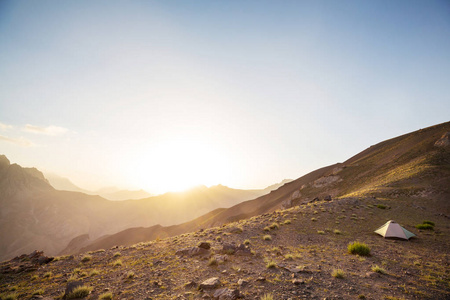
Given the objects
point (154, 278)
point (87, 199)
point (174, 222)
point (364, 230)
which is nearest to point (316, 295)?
point (154, 278)

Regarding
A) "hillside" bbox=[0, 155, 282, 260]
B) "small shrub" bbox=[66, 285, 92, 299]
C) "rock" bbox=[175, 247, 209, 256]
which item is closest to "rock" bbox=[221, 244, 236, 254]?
"rock" bbox=[175, 247, 209, 256]

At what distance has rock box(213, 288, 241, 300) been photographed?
283 inches

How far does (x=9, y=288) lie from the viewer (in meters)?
9.74

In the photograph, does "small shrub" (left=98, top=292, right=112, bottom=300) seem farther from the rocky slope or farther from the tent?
the tent

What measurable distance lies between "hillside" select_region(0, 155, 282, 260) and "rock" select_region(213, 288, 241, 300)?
16121cm

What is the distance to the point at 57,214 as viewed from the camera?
15550 cm

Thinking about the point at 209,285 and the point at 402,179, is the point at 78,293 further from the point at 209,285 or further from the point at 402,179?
the point at 402,179

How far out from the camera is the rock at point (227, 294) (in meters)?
7.20

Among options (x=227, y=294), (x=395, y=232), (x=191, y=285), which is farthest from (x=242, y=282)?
(x=395, y=232)

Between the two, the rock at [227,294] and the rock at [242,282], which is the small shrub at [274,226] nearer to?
the rock at [242,282]

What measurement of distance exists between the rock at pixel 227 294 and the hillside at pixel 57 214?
161m

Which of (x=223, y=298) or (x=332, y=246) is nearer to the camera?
(x=223, y=298)

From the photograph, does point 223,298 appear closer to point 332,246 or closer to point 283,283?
point 283,283

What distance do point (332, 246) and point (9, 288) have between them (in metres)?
20.0
